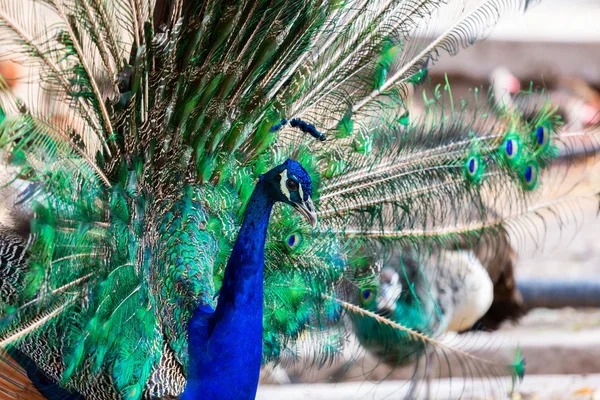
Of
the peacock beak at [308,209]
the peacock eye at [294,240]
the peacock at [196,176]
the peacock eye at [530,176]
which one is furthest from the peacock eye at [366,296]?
the peacock beak at [308,209]

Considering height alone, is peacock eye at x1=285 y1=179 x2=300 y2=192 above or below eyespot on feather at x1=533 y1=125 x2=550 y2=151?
below

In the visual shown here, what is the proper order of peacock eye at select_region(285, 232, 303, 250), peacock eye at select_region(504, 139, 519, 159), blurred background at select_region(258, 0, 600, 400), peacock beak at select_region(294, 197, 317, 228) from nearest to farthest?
peacock beak at select_region(294, 197, 317, 228)
peacock eye at select_region(285, 232, 303, 250)
peacock eye at select_region(504, 139, 519, 159)
blurred background at select_region(258, 0, 600, 400)

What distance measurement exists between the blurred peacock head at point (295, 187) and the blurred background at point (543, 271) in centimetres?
101

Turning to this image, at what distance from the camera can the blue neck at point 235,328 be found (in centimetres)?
158

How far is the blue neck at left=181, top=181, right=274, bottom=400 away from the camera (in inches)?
62.1

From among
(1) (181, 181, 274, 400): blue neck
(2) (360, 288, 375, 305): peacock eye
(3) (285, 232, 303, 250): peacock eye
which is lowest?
(1) (181, 181, 274, 400): blue neck

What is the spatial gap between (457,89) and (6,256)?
291 cm

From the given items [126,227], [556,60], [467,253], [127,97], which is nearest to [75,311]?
[126,227]

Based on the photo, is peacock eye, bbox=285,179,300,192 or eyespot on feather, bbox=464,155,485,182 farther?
eyespot on feather, bbox=464,155,485,182

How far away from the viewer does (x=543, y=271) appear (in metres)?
4.93

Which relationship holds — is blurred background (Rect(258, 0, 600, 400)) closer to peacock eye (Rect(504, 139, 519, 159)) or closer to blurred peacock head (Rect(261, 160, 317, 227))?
peacock eye (Rect(504, 139, 519, 159))

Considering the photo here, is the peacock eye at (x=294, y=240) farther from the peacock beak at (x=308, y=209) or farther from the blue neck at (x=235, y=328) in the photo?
the peacock beak at (x=308, y=209)

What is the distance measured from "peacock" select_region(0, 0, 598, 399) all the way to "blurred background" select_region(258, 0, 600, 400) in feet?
1.52

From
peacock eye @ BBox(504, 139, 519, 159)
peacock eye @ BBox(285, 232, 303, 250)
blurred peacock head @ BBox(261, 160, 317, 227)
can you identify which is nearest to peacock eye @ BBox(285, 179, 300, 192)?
blurred peacock head @ BBox(261, 160, 317, 227)
